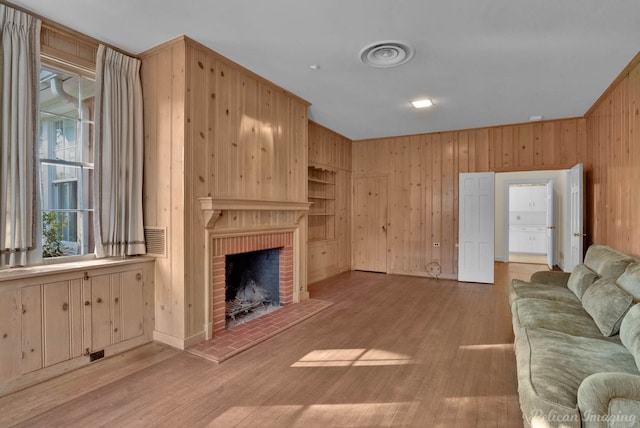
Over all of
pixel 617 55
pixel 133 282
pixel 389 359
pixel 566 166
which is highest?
pixel 617 55

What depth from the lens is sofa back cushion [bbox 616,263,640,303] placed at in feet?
7.32

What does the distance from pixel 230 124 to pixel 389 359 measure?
267 centimetres

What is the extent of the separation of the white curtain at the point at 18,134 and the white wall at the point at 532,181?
8.72m

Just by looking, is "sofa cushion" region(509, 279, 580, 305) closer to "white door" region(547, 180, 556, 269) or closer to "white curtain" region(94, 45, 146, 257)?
"white curtain" region(94, 45, 146, 257)

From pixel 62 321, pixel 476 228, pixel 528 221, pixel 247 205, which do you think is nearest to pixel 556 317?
pixel 247 205

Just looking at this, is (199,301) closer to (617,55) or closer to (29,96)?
(29,96)

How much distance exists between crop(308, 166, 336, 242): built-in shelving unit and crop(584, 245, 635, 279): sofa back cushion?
3.88 meters

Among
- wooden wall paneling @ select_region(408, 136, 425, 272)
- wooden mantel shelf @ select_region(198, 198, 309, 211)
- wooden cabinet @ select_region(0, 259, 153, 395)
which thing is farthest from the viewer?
wooden wall paneling @ select_region(408, 136, 425, 272)

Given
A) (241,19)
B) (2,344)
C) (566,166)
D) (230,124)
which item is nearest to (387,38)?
(241,19)

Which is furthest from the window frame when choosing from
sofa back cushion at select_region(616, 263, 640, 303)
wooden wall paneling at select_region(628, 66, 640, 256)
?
wooden wall paneling at select_region(628, 66, 640, 256)

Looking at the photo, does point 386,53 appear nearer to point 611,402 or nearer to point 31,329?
point 611,402

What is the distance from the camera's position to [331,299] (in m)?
4.59

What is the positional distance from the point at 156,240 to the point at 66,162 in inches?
38.5

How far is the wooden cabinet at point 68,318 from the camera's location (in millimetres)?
2225
